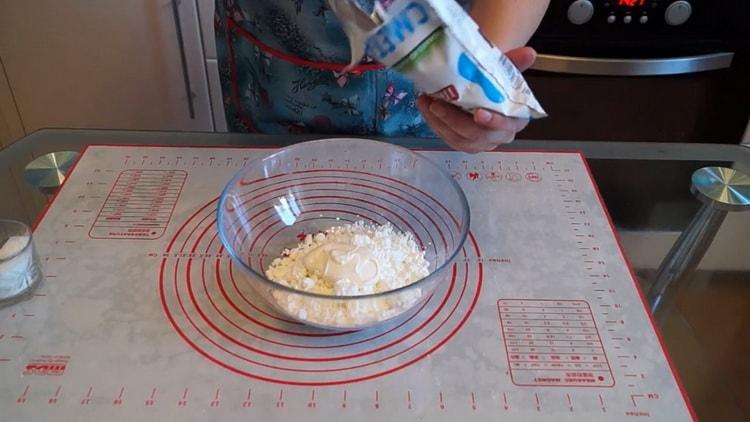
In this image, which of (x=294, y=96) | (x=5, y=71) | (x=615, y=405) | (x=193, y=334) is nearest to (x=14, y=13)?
(x=5, y=71)

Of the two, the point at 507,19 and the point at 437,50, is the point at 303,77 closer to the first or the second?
the point at 507,19

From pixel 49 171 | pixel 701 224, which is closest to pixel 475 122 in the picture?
pixel 701 224

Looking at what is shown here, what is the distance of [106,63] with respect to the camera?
131cm

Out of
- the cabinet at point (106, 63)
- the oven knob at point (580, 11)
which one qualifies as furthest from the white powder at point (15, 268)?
the oven knob at point (580, 11)

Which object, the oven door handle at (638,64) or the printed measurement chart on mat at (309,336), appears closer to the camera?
the printed measurement chart on mat at (309,336)

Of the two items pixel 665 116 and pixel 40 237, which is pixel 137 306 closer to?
pixel 40 237

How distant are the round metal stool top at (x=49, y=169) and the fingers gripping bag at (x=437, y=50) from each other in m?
0.39

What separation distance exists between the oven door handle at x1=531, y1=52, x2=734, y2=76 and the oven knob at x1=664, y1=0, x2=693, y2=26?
0.06m

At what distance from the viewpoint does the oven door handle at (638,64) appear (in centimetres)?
113

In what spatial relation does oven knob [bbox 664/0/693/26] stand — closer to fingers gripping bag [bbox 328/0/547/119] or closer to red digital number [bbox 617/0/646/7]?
red digital number [bbox 617/0/646/7]

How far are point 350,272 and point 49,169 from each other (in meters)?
0.39

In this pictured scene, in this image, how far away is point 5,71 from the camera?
1346mm

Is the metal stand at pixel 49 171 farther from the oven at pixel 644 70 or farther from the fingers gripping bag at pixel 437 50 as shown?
the oven at pixel 644 70

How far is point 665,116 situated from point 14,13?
3.96ft
